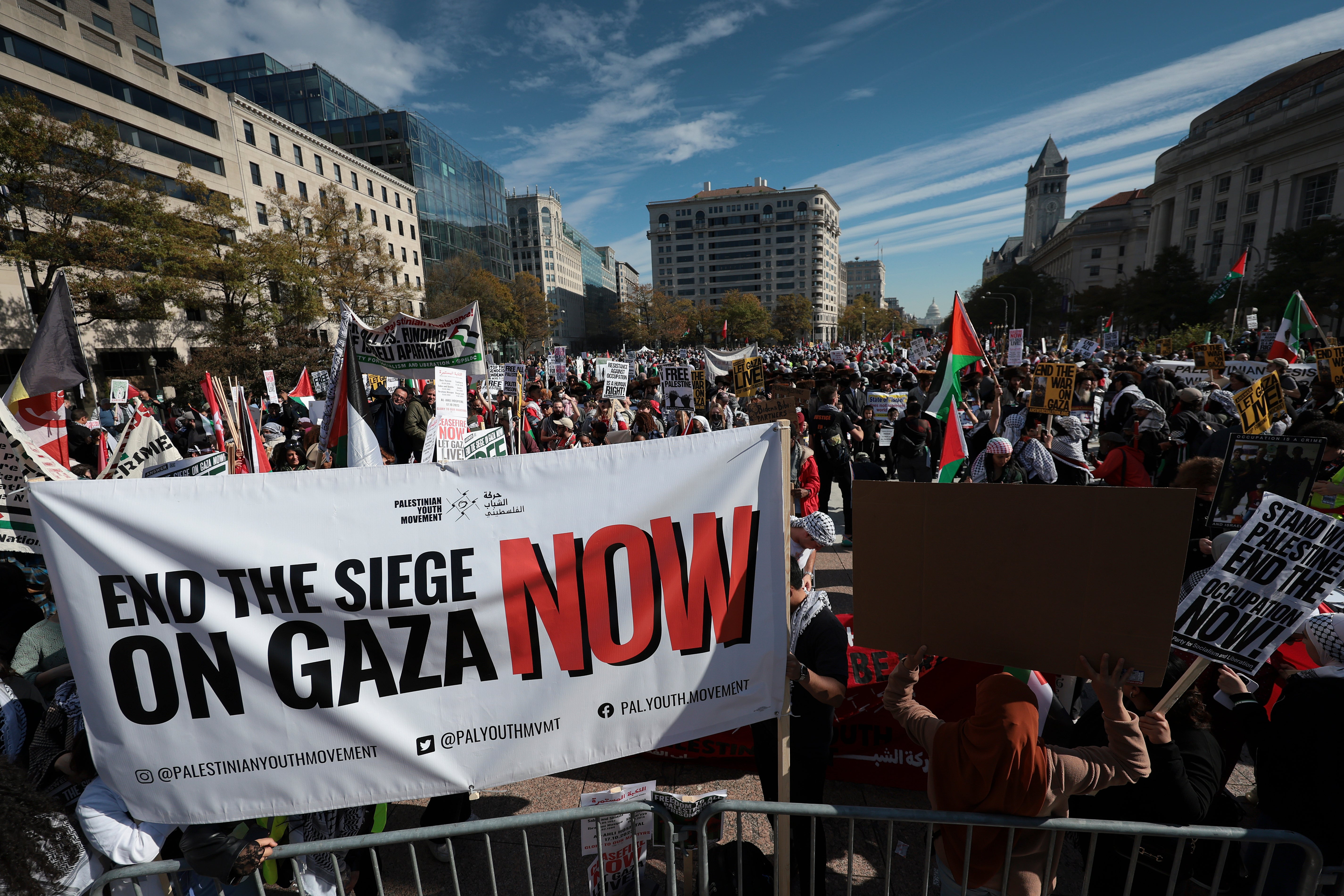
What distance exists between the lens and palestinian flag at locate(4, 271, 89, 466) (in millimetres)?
4465

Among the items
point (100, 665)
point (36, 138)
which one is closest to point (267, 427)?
point (100, 665)

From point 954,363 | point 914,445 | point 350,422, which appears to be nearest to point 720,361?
point 914,445

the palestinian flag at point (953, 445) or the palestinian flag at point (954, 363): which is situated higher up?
the palestinian flag at point (954, 363)

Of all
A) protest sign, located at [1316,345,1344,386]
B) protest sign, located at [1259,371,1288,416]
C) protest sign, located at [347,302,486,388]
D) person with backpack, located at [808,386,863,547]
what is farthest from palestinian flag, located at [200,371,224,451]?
protest sign, located at [1316,345,1344,386]

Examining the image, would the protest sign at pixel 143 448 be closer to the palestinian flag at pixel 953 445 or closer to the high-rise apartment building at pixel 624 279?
the palestinian flag at pixel 953 445

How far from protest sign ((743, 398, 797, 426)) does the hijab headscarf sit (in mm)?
4496

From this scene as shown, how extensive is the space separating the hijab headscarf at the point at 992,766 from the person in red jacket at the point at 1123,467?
183 inches

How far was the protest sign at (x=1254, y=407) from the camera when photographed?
19.9 feet

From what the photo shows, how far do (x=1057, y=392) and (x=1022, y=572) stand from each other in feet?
26.9

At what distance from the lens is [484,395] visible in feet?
50.0

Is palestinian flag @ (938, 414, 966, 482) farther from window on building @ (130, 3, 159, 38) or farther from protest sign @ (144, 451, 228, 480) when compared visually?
window on building @ (130, 3, 159, 38)

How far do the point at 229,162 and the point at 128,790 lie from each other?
165ft

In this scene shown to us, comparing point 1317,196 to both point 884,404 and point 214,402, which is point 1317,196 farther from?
point 214,402

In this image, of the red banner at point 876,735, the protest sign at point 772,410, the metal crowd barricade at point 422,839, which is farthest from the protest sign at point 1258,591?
the protest sign at point 772,410
